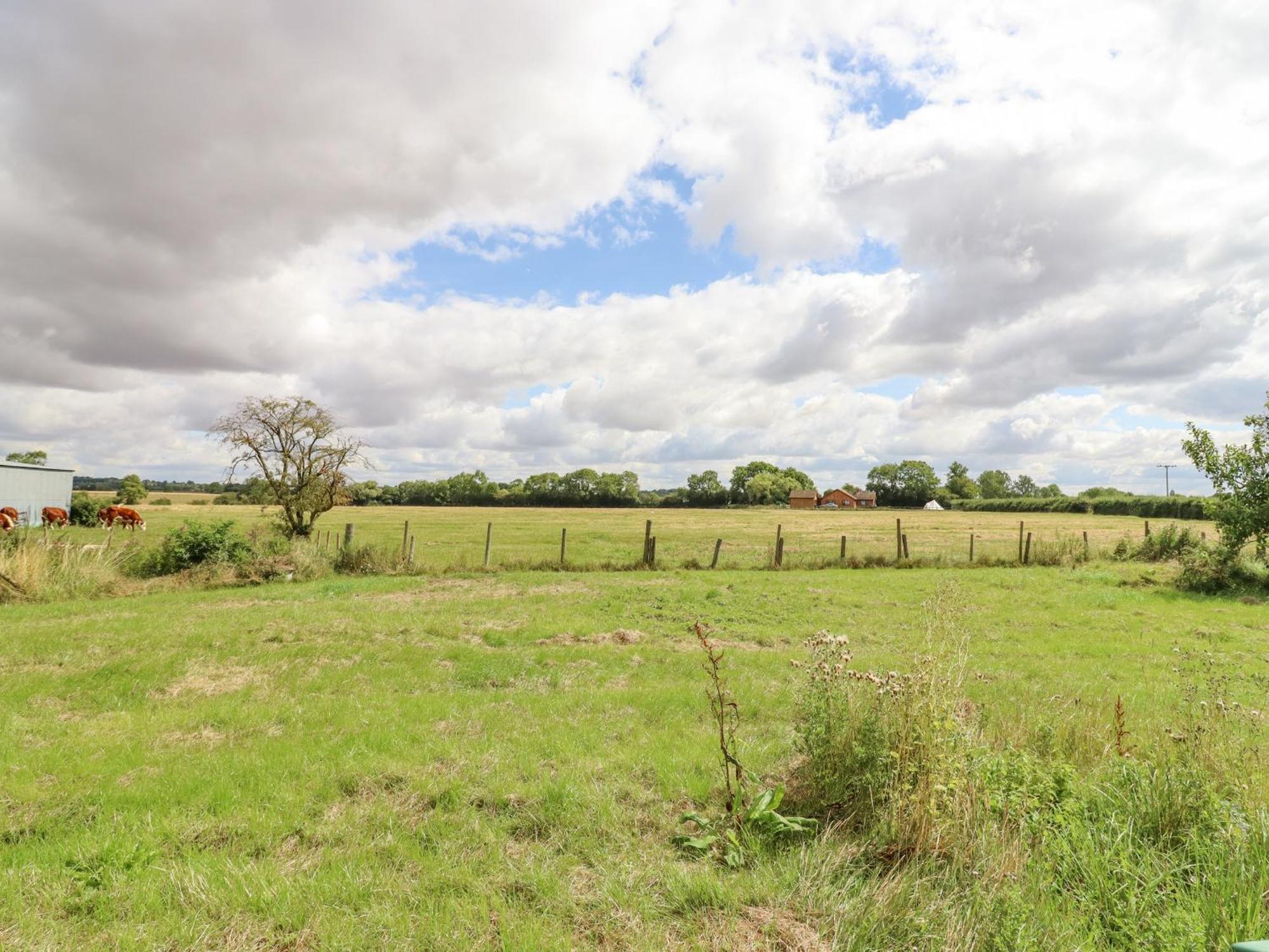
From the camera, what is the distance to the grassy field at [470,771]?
147 inches

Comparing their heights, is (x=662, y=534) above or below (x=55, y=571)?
below

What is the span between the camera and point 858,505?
14750cm

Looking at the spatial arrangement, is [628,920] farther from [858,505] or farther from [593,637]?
[858,505]

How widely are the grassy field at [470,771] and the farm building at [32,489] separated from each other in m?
34.2

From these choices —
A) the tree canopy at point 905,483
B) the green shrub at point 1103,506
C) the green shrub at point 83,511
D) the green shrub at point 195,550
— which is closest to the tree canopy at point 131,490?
the green shrub at point 83,511

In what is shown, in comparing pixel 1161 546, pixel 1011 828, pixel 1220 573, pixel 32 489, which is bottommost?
pixel 1011 828

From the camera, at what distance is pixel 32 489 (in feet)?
134

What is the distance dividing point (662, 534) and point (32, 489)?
139 feet

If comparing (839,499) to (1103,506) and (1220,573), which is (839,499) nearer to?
(1103,506)

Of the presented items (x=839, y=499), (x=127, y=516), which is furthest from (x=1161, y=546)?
(x=839, y=499)

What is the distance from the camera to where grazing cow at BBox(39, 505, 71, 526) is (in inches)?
1517

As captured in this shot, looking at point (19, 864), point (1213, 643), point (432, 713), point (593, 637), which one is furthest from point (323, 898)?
point (1213, 643)

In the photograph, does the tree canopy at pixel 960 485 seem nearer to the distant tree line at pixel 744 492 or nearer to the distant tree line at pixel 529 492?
the distant tree line at pixel 744 492

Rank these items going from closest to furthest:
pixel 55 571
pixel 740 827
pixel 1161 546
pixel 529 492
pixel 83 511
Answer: pixel 740 827
pixel 55 571
pixel 1161 546
pixel 83 511
pixel 529 492
